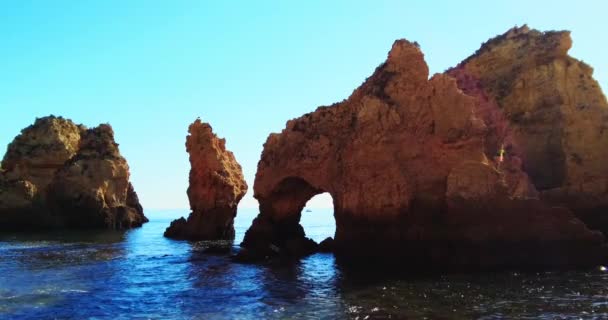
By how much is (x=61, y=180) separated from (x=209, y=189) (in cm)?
2532

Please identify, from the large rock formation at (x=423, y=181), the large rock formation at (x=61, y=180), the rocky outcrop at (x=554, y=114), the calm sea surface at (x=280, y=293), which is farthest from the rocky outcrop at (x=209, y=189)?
the rocky outcrop at (x=554, y=114)

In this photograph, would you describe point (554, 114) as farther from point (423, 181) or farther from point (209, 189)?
point (209, 189)

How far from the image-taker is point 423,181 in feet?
86.4

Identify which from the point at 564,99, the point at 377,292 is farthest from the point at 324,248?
the point at 564,99

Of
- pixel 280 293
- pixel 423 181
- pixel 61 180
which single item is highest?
pixel 61 180

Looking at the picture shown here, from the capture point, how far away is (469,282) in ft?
67.0

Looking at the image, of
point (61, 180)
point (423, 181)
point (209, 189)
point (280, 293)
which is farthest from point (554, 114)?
point (61, 180)

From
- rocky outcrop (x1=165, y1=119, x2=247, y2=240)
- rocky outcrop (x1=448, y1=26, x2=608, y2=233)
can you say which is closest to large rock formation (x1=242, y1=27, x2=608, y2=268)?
rocky outcrop (x1=448, y1=26, x2=608, y2=233)

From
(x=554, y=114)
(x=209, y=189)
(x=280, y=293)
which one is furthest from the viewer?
(x=209, y=189)

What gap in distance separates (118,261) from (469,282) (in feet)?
67.0

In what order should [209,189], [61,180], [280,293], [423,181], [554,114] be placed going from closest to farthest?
1. [280,293]
2. [423,181]
3. [554,114]
4. [209,189]
5. [61,180]

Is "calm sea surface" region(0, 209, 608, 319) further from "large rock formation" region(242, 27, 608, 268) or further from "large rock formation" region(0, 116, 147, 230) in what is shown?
"large rock formation" region(0, 116, 147, 230)

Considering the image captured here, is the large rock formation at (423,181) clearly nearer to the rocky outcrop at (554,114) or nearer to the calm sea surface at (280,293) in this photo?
the rocky outcrop at (554,114)

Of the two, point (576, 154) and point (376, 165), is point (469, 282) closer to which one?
point (376, 165)
